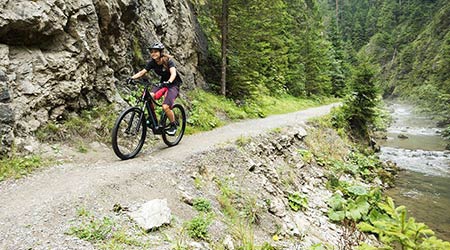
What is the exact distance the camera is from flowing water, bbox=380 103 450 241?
9453 mm

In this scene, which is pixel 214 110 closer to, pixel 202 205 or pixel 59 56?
pixel 59 56

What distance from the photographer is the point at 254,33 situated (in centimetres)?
1538

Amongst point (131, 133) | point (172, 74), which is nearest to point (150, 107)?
point (131, 133)

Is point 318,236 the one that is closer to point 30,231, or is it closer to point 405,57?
point 30,231

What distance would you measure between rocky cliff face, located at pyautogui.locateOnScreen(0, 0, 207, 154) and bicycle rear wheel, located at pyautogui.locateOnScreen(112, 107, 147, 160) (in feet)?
5.21

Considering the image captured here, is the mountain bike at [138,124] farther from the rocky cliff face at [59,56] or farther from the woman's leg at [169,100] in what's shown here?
the rocky cliff face at [59,56]

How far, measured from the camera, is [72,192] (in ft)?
15.8

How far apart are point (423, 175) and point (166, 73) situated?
12.4m

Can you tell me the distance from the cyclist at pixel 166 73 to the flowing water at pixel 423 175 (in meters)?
7.63

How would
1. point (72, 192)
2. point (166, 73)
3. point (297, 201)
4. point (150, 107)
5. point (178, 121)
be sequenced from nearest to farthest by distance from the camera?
point (72, 192) → point (150, 107) → point (297, 201) → point (166, 73) → point (178, 121)

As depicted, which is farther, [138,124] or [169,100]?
[169,100]

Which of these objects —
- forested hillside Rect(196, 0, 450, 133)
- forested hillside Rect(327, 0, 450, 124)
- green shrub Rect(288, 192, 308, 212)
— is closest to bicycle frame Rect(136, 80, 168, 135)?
green shrub Rect(288, 192, 308, 212)

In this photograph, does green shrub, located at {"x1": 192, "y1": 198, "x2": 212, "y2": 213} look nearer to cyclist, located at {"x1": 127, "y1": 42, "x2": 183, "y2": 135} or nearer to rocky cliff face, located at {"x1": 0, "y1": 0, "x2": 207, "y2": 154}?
cyclist, located at {"x1": 127, "y1": 42, "x2": 183, "y2": 135}

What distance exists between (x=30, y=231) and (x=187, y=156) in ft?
12.7
